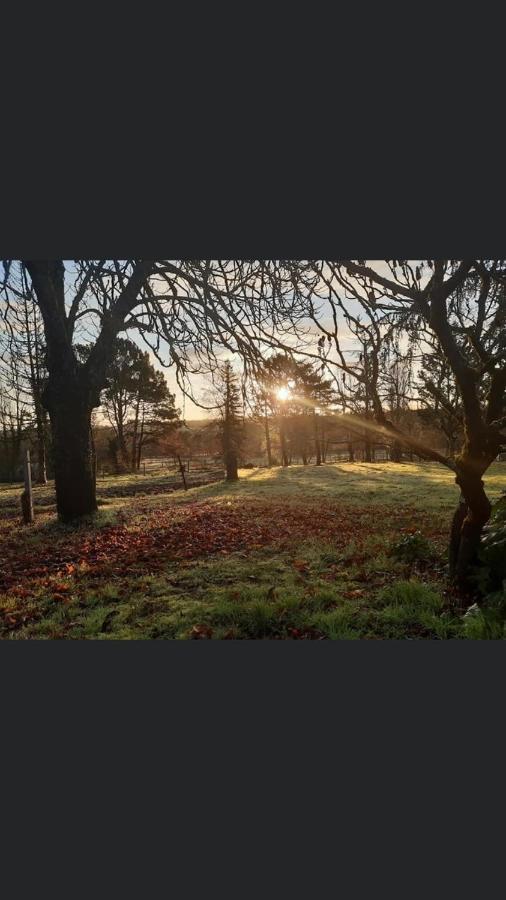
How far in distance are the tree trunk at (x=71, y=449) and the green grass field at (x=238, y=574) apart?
299 millimetres

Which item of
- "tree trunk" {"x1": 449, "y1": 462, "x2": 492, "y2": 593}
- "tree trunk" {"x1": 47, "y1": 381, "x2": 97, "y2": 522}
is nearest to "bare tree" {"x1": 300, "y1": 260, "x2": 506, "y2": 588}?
"tree trunk" {"x1": 449, "y1": 462, "x2": 492, "y2": 593}

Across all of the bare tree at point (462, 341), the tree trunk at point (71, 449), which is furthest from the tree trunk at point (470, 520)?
the tree trunk at point (71, 449)

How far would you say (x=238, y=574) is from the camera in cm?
270

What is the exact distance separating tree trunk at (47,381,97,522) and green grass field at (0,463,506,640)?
30 centimetres

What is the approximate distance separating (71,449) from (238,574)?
2825mm

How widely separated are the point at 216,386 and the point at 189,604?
243 cm

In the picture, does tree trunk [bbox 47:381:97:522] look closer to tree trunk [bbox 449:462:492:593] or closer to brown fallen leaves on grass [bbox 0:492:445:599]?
brown fallen leaves on grass [bbox 0:492:445:599]

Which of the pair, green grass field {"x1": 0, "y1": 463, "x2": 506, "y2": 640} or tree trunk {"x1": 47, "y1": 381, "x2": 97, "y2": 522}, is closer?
green grass field {"x1": 0, "y1": 463, "x2": 506, "y2": 640}

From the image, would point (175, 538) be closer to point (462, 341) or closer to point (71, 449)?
point (71, 449)

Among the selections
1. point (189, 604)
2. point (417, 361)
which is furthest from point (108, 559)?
point (417, 361)

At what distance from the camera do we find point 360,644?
5.91 feet

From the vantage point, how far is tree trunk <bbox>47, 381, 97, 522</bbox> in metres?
4.48

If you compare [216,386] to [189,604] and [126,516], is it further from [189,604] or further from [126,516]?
[189,604]

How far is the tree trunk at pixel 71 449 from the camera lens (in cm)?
448
